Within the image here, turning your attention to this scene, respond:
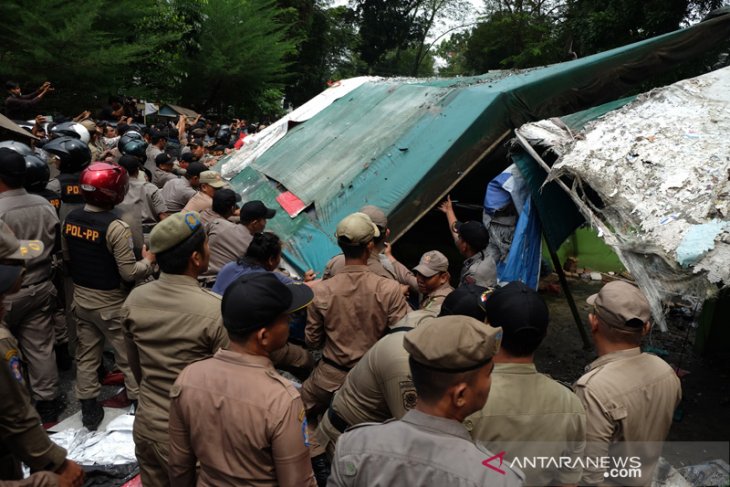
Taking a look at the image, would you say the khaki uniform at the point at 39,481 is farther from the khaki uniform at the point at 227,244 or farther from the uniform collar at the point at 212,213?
the uniform collar at the point at 212,213

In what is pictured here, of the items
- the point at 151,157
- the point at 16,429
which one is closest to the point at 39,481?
the point at 16,429

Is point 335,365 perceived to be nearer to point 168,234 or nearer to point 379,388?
point 379,388

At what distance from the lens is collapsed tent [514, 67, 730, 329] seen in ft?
11.3

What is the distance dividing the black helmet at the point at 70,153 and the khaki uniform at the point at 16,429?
10.4 feet

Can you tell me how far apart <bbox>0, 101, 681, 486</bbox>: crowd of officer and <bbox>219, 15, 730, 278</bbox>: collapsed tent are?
1.43 meters

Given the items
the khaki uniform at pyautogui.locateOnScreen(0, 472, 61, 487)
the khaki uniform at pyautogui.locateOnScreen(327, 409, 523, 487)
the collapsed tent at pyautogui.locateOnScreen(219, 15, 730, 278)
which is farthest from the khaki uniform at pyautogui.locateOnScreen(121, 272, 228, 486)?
the collapsed tent at pyautogui.locateOnScreen(219, 15, 730, 278)

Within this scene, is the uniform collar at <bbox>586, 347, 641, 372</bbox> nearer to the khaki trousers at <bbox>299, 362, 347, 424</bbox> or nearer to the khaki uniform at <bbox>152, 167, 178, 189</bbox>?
the khaki trousers at <bbox>299, 362, 347, 424</bbox>

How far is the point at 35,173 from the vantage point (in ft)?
14.5

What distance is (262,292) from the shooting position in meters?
1.97

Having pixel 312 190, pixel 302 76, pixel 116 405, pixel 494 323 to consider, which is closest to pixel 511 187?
pixel 312 190

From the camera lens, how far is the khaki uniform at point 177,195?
6.24 metres

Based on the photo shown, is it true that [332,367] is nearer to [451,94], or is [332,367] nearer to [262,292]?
[262,292]

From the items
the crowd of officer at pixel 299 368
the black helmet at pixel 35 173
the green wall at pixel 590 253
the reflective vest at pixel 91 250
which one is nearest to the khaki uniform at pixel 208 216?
the crowd of officer at pixel 299 368

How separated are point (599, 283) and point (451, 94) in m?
3.67
